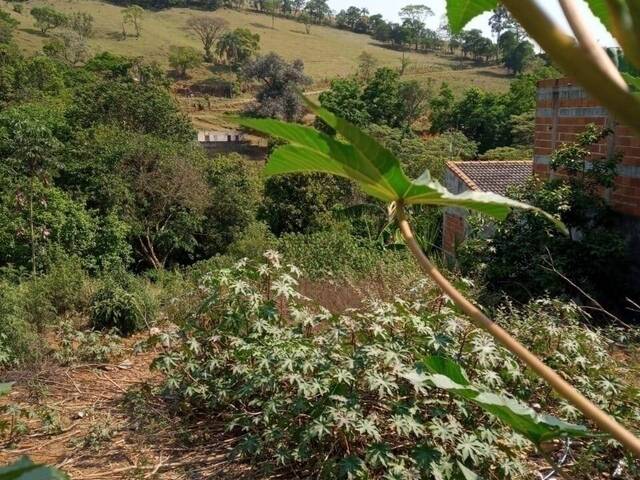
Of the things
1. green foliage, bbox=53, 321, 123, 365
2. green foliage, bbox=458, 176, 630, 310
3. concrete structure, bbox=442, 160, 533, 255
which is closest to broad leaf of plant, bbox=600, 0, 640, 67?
green foliage, bbox=53, 321, 123, 365

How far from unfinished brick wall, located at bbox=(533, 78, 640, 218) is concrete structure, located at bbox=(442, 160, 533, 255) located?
256cm

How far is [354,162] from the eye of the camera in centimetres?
34

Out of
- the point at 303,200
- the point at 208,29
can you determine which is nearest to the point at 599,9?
the point at 303,200

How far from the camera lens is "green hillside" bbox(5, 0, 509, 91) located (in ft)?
138

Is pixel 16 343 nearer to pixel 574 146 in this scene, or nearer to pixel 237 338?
pixel 237 338

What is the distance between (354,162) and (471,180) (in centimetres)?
984

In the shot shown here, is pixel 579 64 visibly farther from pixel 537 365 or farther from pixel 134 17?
pixel 134 17

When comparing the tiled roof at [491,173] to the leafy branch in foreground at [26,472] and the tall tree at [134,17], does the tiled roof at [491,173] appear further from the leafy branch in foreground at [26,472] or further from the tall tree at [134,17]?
the tall tree at [134,17]

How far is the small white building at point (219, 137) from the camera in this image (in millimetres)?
29945

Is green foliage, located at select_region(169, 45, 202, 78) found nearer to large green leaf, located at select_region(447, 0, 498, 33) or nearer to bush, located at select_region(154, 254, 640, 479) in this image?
bush, located at select_region(154, 254, 640, 479)

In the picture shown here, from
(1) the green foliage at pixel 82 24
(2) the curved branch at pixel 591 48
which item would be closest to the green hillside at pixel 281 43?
(1) the green foliage at pixel 82 24

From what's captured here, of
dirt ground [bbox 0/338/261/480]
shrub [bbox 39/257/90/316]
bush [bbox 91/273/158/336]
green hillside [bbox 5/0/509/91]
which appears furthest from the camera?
green hillside [bbox 5/0/509/91]

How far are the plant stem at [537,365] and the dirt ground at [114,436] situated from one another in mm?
2277

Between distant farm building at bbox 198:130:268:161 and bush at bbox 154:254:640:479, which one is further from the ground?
bush at bbox 154:254:640:479
